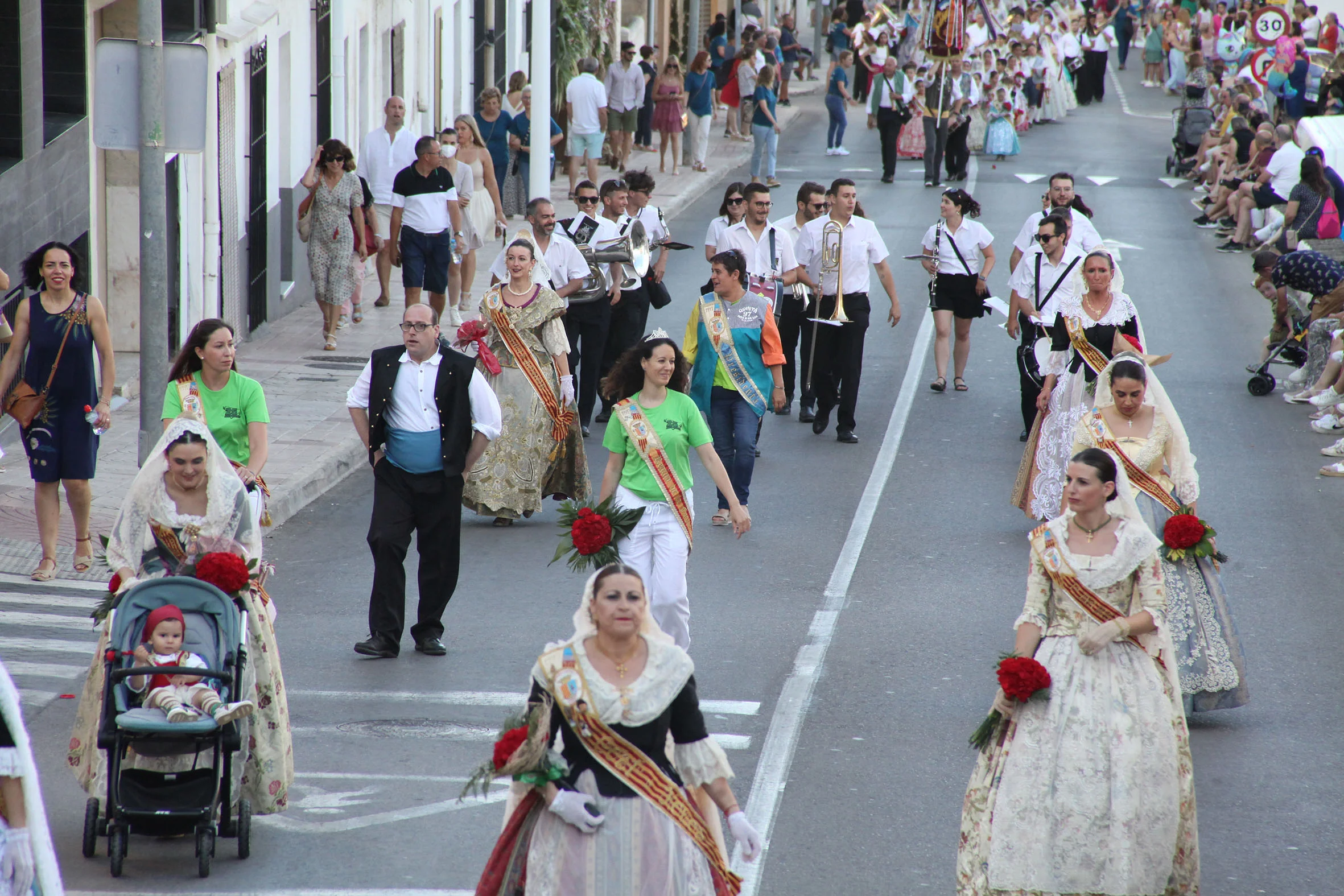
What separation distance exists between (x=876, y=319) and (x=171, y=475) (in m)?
14.4

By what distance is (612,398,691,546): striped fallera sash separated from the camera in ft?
30.0

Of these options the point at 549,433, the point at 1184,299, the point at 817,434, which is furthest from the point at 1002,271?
the point at 549,433

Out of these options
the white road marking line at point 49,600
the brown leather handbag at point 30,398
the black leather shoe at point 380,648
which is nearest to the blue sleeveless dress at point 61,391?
the brown leather handbag at point 30,398

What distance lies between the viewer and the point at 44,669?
31.9 feet

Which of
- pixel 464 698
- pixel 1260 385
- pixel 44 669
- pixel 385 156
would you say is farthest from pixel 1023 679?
pixel 385 156

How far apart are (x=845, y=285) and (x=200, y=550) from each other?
8.61 metres

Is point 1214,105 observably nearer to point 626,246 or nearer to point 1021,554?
point 626,246

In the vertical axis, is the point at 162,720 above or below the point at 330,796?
above

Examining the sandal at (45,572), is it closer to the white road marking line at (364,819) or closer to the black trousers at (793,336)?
the white road marking line at (364,819)

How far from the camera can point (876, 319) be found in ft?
70.4

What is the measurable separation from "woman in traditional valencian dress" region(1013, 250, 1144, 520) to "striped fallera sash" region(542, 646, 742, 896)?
654 cm

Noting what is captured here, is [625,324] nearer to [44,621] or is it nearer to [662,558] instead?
[44,621]

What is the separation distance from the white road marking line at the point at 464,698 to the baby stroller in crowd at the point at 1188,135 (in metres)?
27.0

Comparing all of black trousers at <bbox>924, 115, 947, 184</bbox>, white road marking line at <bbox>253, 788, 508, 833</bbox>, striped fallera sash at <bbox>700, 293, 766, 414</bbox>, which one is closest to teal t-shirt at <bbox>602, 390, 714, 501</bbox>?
white road marking line at <bbox>253, 788, 508, 833</bbox>
